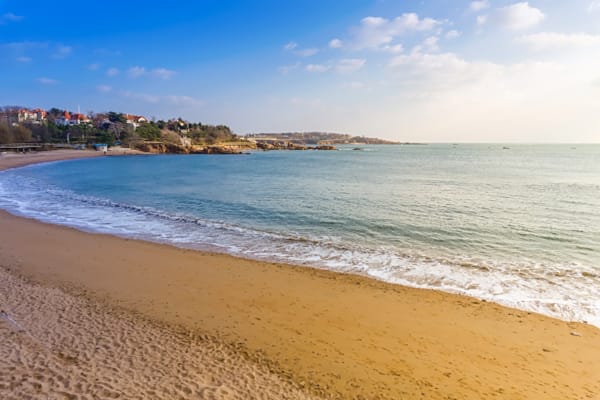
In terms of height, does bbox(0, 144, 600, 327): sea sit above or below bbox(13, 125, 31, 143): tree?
below

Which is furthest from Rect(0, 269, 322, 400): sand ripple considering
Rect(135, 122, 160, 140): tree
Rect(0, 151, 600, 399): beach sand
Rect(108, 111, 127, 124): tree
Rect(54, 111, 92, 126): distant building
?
Rect(54, 111, 92, 126): distant building

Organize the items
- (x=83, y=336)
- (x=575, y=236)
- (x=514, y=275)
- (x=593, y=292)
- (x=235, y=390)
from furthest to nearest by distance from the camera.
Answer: (x=575, y=236)
(x=514, y=275)
(x=593, y=292)
(x=83, y=336)
(x=235, y=390)

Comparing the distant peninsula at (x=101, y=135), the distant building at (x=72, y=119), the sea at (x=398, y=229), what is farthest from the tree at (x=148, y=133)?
the sea at (x=398, y=229)

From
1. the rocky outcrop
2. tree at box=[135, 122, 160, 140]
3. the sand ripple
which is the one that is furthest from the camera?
tree at box=[135, 122, 160, 140]

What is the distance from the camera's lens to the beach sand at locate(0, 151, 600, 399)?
469 centimetres

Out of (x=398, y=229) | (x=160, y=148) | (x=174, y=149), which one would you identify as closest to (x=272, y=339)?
(x=398, y=229)

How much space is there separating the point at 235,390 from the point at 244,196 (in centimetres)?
2013

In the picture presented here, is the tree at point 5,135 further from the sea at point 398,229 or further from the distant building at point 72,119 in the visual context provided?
the sea at point 398,229

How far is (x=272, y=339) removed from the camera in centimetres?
598

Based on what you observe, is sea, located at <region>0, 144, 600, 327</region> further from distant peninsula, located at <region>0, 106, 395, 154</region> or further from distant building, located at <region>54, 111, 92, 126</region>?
distant building, located at <region>54, 111, 92, 126</region>

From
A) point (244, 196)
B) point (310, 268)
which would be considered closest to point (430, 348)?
point (310, 268)

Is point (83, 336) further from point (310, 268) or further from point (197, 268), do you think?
point (310, 268)

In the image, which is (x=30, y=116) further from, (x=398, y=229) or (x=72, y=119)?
(x=398, y=229)

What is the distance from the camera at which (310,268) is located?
397 inches
